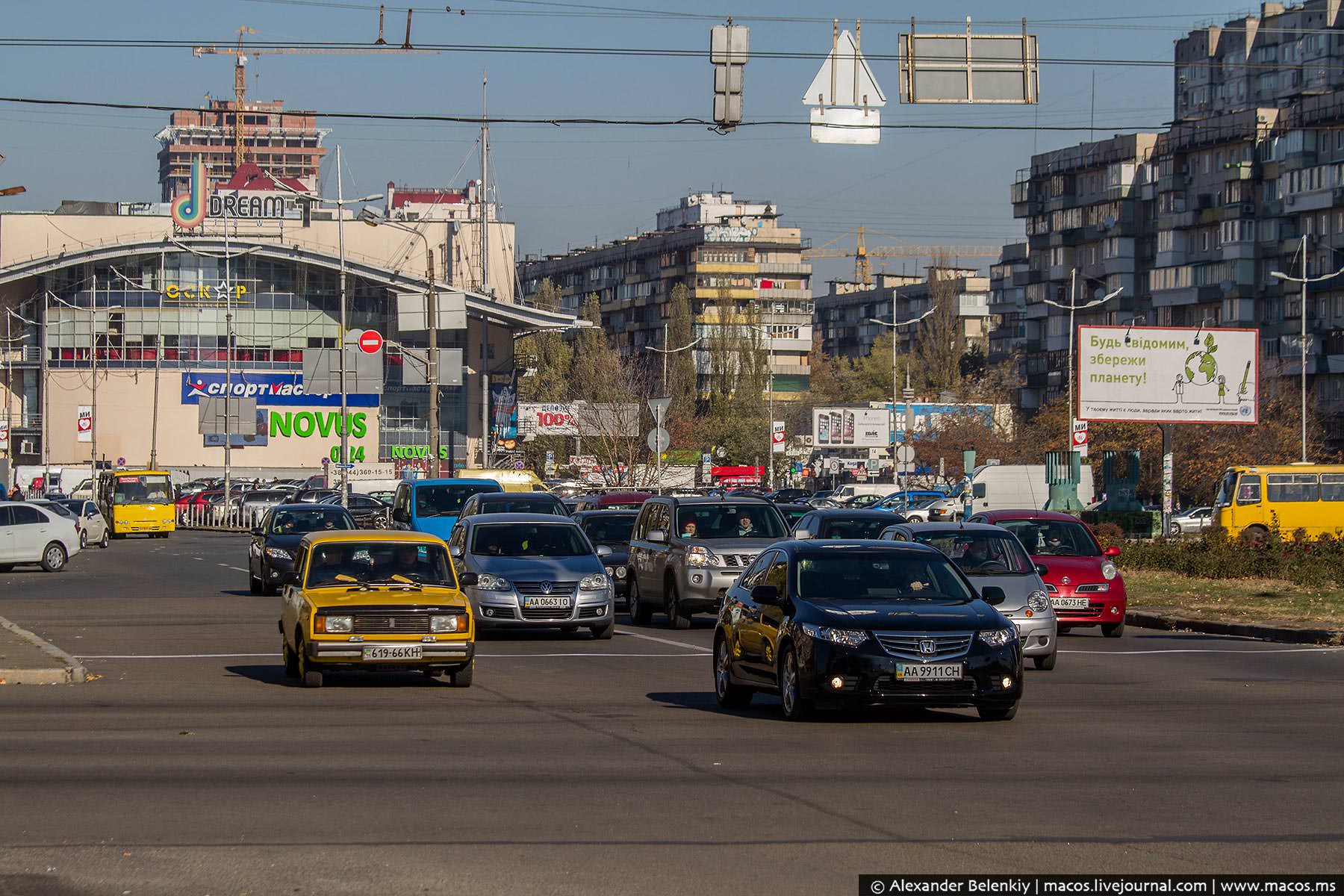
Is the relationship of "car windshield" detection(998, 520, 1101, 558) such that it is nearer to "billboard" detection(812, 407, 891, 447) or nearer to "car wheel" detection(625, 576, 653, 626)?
"car wheel" detection(625, 576, 653, 626)

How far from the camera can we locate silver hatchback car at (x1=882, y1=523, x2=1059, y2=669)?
19.2 metres

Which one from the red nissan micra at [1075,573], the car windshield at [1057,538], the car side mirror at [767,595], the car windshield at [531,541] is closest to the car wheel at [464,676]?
the car side mirror at [767,595]

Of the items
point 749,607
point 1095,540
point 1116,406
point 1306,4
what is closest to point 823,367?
point 1306,4

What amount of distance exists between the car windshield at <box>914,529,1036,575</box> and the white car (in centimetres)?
2823

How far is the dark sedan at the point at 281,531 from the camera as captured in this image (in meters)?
33.3

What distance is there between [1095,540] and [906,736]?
40.9 ft

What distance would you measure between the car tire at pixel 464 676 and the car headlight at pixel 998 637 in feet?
18.3

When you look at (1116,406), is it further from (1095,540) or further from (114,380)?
(114,380)

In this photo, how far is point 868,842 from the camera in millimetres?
9000

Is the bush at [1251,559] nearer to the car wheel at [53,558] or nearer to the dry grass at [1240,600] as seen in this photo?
the dry grass at [1240,600]

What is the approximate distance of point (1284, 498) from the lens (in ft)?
177

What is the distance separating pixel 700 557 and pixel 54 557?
23567mm

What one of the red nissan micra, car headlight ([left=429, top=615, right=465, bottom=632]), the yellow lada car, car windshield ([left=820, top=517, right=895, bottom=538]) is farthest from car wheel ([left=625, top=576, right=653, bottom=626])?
car headlight ([left=429, top=615, right=465, bottom=632])

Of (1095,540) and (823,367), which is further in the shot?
(823,367)
